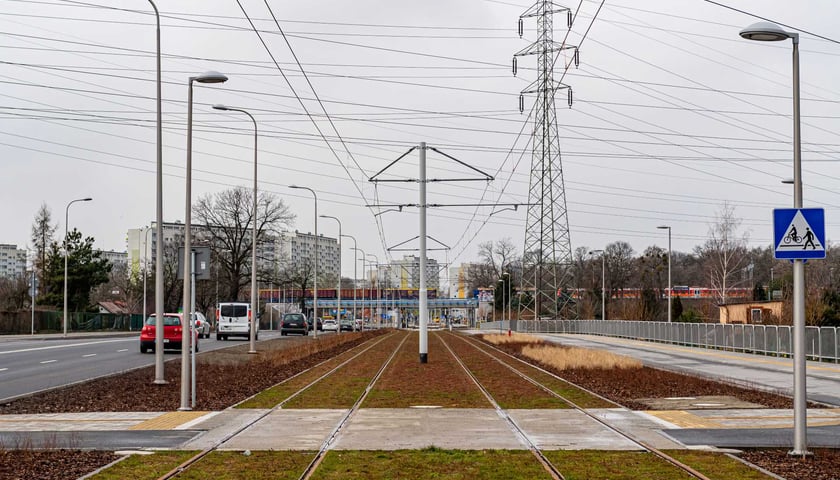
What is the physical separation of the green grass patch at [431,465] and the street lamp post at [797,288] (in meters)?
3.23

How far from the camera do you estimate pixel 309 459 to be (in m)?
11.9

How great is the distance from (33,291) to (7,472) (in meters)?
57.6

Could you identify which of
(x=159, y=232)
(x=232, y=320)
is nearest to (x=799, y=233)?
Result: (x=159, y=232)

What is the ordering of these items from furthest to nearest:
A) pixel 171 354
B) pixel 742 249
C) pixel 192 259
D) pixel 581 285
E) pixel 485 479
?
pixel 581 285 < pixel 742 249 < pixel 171 354 < pixel 192 259 < pixel 485 479

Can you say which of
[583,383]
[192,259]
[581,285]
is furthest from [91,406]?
[581,285]

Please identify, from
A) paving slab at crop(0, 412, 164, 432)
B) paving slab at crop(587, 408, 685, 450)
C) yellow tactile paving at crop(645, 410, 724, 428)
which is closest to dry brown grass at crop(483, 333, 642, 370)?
yellow tactile paving at crop(645, 410, 724, 428)

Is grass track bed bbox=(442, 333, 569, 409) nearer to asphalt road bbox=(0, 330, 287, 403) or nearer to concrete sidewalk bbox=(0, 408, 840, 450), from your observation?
concrete sidewalk bbox=(0, 408, 840, 450)

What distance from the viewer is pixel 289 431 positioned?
→ 588 inches

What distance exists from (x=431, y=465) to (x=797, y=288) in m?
5.02

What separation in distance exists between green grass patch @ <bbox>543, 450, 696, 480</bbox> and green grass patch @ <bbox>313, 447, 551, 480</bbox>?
32 centimetres

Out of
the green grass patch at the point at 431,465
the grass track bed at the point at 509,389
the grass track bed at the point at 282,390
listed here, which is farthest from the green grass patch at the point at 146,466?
the grass track bed at the point at 509,389

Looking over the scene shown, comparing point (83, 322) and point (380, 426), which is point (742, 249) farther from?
point (380, 426)

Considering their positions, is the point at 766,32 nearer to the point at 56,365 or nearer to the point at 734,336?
the point at 56,365

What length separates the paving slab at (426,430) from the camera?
13266mm
